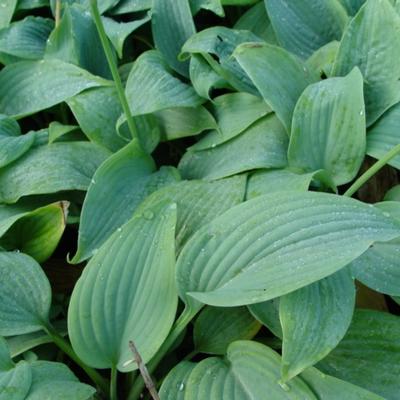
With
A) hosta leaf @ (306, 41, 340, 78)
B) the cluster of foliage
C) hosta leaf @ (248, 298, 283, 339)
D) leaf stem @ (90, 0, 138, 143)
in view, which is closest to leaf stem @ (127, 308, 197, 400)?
the cluster of foliage

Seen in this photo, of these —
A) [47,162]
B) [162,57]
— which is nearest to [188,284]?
[47,162]

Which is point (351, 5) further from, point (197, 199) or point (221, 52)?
point (197, 199)

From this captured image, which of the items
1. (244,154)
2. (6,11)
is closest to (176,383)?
(244,154)

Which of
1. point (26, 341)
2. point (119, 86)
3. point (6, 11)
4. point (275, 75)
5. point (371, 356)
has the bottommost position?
point (371, 356)

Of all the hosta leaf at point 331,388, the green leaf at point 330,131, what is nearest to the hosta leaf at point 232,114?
the green leaf at point 330,131

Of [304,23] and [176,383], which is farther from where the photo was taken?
[304,23]

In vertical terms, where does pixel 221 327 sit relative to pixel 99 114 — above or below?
below

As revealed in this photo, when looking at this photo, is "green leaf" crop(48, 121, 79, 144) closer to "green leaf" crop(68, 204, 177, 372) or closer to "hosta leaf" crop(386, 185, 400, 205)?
"green leaf" crop(68, 204, 177, 372)

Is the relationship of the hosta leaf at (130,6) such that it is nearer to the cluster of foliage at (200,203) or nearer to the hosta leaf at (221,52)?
the cluster of foliage at (200,203)

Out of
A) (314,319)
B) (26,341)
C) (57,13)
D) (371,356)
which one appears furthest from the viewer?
(57,13)
